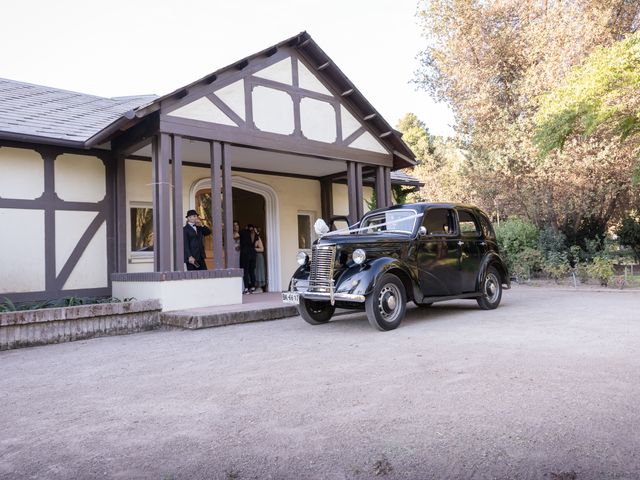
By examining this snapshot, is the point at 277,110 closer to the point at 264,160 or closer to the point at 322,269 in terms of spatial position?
the point at 264,160

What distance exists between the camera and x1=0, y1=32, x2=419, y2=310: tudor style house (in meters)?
8.55

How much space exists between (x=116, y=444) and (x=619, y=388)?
3410 mm

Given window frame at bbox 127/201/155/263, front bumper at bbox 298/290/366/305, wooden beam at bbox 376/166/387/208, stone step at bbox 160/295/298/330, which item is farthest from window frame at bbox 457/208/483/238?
window frame at bbox 127/201/155/263

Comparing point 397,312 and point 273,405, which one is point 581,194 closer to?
point 397,312

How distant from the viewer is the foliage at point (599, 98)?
9977 millimetres

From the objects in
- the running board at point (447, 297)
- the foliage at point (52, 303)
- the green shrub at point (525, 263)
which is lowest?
the running board at point (447, 297)

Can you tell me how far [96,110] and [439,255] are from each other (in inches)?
333

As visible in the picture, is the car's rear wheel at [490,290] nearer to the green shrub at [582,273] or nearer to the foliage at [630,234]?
the green shrub at [582,273]

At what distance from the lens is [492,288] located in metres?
Answer: 8.62

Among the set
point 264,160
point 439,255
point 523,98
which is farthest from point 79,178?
point 523,98

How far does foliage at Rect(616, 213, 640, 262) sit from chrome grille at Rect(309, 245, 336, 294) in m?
14.4

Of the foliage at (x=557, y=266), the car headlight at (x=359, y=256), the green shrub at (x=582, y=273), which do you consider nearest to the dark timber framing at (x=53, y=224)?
the car headlight at (x=359, y=256)

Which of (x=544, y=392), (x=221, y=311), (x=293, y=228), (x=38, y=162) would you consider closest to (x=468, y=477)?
(x=544, y=392)

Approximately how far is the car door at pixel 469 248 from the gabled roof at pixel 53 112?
21.2 ft
